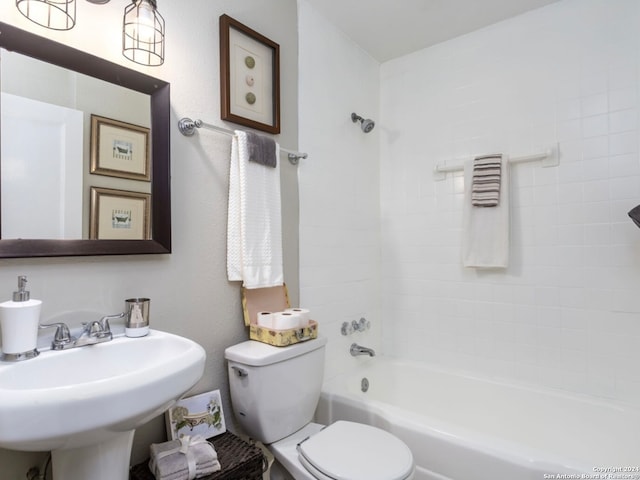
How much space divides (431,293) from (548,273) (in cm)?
68

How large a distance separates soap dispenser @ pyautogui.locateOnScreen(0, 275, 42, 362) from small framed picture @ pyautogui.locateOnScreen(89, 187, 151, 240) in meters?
0.26

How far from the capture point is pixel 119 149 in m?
1.25

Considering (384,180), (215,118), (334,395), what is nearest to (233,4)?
(215,118)

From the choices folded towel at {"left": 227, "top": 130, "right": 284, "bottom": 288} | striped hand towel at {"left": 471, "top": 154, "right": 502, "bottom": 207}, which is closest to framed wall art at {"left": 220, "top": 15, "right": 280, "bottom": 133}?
folded towel at {"left": 227, "top": 130, "right": 284, "bottom": 288}

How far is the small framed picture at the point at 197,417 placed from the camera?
132 cm

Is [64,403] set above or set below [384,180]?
below

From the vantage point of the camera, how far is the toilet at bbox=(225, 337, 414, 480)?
1280mm

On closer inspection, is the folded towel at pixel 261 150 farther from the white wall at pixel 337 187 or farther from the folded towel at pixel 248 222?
the white wall at pixel 337 187

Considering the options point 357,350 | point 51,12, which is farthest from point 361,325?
point 51,12

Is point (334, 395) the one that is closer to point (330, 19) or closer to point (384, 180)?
point (384, 180)

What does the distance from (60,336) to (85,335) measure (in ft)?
0.22

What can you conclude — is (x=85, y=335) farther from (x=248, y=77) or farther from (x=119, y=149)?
(x=248, y=77)

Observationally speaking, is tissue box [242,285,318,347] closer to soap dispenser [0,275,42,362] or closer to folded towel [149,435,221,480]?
folded towel [149,435,221,480]

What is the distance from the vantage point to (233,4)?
165 cm
